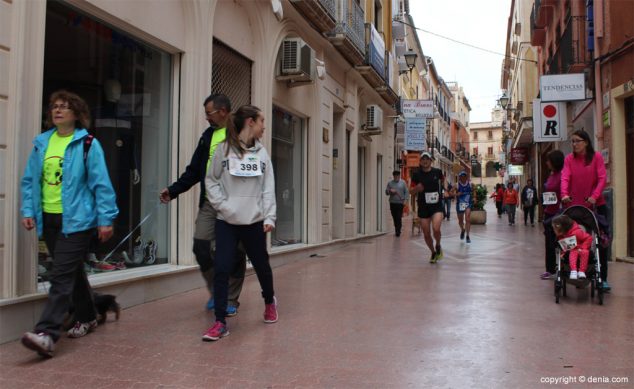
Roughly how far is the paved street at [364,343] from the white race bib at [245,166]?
1.26m

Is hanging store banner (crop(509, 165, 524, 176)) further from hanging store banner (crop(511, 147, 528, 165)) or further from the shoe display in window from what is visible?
the shoe display in window

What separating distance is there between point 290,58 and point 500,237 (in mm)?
8622

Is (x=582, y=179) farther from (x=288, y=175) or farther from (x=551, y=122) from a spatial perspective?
(x=551, y=122)

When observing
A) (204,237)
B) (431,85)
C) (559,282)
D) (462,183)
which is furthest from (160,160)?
(431,85)

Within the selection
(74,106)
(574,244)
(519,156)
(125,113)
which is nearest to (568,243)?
(574,244)

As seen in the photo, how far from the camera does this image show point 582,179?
6.09 metres

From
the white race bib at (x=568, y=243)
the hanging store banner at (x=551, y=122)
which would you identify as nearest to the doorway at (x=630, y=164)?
the hanging store banner at (x=551, y=122)

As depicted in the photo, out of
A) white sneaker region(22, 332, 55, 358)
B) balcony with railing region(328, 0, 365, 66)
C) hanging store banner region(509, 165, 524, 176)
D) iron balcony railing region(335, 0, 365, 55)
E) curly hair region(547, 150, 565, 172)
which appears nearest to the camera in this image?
white sneaker region(22, 332, 55, 358)

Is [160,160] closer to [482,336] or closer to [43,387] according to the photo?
[43,387]

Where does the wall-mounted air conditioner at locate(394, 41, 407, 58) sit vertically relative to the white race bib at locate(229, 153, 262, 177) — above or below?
above

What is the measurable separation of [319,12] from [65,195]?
7.34 metres

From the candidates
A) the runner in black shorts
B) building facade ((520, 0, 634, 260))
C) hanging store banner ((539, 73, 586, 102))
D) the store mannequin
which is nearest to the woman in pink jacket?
the runner in black shorts

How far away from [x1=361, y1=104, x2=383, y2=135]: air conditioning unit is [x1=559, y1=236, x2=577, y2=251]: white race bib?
9.62m

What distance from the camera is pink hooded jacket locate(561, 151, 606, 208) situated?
5.99m
